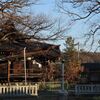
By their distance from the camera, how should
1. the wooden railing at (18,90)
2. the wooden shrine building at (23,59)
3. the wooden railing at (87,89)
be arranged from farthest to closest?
the wooden shrine building at (23,59) < the wooden railing at (87,89) < the wooden railing at (18,90)

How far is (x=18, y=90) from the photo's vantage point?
29.9m

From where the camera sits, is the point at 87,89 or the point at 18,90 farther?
the point at 87,89

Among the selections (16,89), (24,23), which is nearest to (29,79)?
(24,23)

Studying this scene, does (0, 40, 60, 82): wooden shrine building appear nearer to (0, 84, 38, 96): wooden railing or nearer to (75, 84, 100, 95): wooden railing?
(0, 84, 38, 96): wooden railing

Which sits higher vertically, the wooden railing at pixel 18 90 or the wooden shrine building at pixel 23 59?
the wooden shrine building at pixel 23 59

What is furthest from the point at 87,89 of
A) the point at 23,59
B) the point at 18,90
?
the point at 23,59

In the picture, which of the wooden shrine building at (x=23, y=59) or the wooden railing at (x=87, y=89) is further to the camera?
the wooden shrine building at (x=23, y=59)

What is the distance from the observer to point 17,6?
3656cm

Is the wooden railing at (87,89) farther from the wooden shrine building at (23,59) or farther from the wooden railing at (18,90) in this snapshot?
the wooden shrine building at (23,59)

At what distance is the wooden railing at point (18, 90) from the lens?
29.7 meters

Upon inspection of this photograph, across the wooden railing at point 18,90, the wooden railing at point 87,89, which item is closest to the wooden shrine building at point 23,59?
the wooden railing at point 18,90

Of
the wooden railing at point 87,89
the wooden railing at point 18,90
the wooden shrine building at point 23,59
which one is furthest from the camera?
the wooden shrine building at point 23,59

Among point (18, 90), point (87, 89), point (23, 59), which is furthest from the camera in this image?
point (23, 59)

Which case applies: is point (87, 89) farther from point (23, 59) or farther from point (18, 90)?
point (23, 59)
